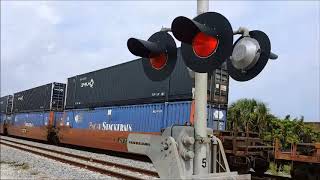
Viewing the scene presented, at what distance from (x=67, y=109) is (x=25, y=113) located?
34.5 ft

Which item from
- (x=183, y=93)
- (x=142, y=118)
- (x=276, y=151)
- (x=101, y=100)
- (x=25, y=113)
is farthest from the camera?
(x=25, y=113)

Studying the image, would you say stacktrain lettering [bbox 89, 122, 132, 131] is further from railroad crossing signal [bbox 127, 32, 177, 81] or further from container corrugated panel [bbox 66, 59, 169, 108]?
railroad crossing signal [bbox 127, 32, 177, 81]

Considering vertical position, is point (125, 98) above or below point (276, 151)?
above

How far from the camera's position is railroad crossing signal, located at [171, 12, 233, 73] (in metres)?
2.95

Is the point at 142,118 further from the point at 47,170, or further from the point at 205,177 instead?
the point at 205,177

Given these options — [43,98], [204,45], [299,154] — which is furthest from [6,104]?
[204,45]

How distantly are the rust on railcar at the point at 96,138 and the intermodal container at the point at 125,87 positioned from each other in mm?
1533

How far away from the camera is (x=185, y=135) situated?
3219mm

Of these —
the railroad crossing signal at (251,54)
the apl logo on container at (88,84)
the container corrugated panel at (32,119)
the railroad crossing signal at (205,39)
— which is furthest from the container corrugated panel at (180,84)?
the container corrugated panel at (32,119)

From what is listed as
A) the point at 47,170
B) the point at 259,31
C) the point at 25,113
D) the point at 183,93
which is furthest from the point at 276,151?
the point at 25,113

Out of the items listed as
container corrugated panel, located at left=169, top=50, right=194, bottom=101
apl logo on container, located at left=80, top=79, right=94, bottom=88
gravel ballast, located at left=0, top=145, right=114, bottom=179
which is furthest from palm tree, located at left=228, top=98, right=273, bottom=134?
gravel ballast, located at left=0, top=145, right=114, bottom=179

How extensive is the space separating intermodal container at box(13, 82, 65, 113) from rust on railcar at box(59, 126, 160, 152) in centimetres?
286

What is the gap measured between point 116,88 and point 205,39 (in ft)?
57.7

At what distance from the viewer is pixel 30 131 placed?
33.1 metres
